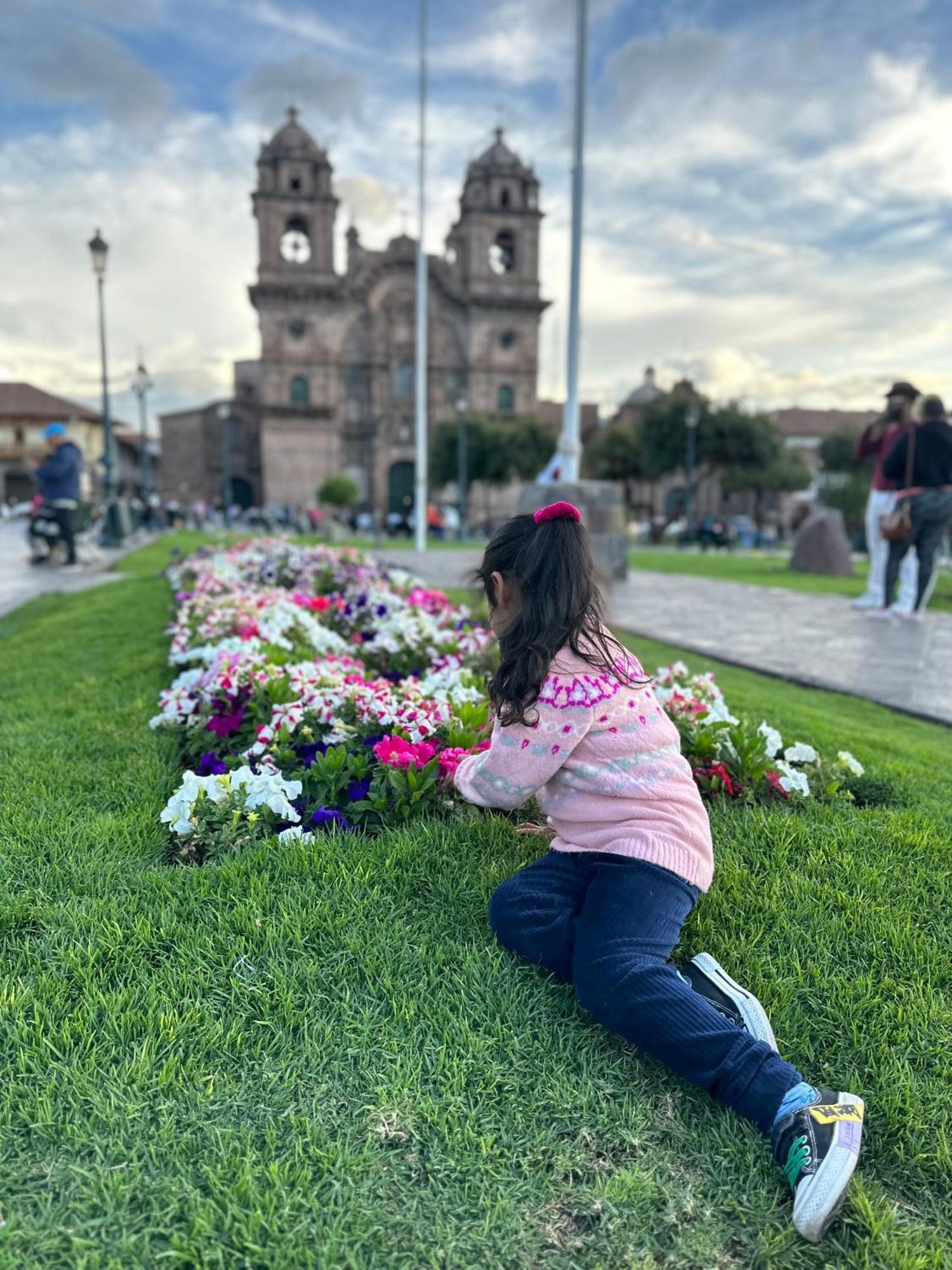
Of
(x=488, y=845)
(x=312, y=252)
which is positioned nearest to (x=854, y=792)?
(x=488, y=845)

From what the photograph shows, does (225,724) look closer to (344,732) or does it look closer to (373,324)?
(344,732)

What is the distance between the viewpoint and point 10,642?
6406 millimetres

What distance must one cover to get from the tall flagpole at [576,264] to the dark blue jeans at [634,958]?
10855 mm

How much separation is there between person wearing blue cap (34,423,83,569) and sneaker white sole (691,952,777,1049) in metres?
10.7

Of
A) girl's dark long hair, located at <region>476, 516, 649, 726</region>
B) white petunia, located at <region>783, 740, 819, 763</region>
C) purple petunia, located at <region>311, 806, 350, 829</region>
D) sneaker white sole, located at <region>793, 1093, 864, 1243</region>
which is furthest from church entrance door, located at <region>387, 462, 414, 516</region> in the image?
sneaker white sole, located at <region>793, 1093, 864, 1243</region>

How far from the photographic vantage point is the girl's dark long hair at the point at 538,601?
2.05 metres

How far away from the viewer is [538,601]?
2.07m

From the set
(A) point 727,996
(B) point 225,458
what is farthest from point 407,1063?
(B) point 225,458

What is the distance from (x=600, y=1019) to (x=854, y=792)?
177 centimetres

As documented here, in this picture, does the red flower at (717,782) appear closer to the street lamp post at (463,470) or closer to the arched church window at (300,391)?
the street lamp post at (463,470)

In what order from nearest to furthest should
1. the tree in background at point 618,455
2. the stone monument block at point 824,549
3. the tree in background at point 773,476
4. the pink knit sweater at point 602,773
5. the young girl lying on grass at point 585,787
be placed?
1. the young girl lying on grass at point 585,787
2. the pink knit sweater at point 602,773
3. the stone monument block at point 824,549
4. the tree in background at point 773,476
5. the tree in background at point 618,455

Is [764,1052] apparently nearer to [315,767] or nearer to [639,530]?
[315,767]

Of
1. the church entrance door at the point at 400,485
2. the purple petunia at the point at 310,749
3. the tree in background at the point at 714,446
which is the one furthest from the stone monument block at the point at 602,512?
the church entrance door at the point at 400,485

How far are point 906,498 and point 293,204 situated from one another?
156 ft
